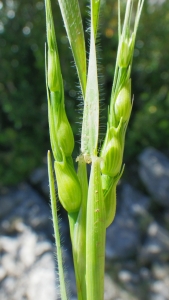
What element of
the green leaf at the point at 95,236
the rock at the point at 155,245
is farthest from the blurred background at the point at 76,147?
the green leaf at the point at 95,236

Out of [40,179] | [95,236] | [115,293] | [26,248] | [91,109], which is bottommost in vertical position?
[115,293]

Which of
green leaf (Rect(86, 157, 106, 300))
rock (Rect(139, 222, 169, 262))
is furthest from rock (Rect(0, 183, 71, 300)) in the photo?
green leaf (Rect(86, 157, 106, 300))

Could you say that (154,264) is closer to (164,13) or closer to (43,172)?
(43,172)

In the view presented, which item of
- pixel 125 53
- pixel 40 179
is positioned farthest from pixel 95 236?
pixel 40 179

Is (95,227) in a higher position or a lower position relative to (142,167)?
higher

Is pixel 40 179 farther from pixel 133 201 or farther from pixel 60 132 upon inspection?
pixel 60 132

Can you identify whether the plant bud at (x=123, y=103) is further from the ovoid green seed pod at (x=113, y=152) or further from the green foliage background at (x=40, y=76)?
the green foliage background at (x=40, y=76)

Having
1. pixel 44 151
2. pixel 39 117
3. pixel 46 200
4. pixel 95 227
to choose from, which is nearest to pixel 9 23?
pixel 39 117
